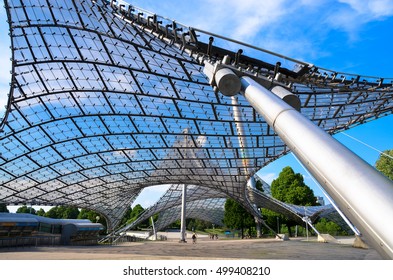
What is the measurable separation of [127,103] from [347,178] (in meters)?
34.6

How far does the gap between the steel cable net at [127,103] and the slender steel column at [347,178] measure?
6941 millimetres

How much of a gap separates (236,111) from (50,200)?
57.7 m

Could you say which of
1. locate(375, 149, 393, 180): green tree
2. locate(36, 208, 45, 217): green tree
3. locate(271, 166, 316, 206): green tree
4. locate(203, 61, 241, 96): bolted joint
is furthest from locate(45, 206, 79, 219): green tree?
locate(203, 61, 241, 96): bolted joint

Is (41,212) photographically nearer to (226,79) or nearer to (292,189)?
(292,189)

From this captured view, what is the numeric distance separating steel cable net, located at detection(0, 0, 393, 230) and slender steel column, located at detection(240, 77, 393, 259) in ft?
22.8

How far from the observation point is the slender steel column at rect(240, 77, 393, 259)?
5.67m

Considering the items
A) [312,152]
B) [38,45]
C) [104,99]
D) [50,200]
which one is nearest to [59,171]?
[50,200]

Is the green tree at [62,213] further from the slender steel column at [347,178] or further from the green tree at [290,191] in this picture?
the slender steel column at [347,178]

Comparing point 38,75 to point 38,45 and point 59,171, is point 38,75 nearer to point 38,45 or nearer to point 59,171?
point 38,45

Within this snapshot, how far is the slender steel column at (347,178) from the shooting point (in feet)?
18.6

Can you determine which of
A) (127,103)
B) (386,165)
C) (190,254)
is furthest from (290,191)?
(190,254)

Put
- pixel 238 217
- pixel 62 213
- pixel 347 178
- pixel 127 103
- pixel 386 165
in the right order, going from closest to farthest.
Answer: pixel 347 178 → pixel 127 103 → pixel 386 165 → pixel 238 217 → pixel 62 213

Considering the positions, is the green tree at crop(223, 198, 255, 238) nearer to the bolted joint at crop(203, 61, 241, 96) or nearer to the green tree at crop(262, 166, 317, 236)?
the green tree at crop(262, 166, 317, 236)

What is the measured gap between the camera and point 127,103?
38.6 meters
